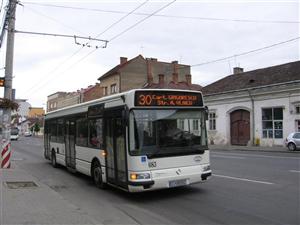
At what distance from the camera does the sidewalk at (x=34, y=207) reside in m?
6.98

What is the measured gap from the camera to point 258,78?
37188 mm

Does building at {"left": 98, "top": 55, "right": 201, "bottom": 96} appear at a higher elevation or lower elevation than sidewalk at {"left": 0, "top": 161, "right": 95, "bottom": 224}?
higher

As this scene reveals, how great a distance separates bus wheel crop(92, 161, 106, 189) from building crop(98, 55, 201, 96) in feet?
142

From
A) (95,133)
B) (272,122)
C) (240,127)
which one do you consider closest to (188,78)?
(240,127)

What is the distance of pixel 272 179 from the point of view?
12.0 meters

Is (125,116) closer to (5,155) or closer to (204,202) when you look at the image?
(204,202)

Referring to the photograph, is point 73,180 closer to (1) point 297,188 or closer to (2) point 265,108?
(1) point 297,188

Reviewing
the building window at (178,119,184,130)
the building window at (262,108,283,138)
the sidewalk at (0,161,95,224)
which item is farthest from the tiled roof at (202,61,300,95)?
the sidewalk at (0,161,95,224)

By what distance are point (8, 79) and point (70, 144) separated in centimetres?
370

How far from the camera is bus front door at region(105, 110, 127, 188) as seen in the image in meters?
9.62

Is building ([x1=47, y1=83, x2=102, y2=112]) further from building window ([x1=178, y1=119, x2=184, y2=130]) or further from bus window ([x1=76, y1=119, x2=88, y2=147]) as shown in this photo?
building window ([x1=178, y1=119, x2=184, y2=130])

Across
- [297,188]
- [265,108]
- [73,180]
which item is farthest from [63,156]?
[265,108]

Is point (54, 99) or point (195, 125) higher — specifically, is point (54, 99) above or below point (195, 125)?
above

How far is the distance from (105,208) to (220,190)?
330 centimetres
